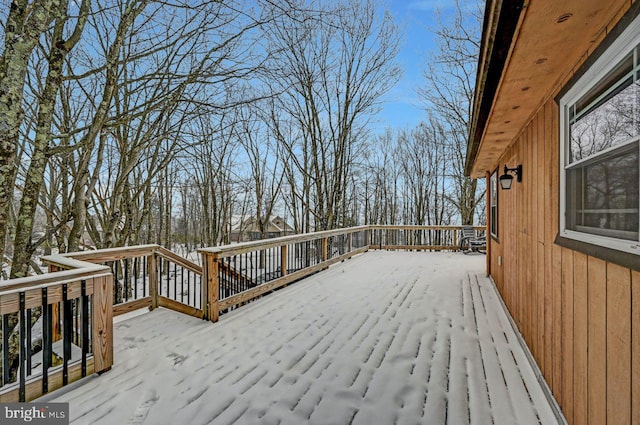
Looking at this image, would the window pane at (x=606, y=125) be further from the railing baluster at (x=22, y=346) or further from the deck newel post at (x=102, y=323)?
the railing baluster at (x=22, y=346)

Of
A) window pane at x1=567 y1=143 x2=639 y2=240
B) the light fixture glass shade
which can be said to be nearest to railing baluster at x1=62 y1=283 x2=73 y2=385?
window pane at x1=567 y1=143 x2=639 y2=240

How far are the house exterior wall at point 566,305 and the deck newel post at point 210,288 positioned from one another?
3.21 metres

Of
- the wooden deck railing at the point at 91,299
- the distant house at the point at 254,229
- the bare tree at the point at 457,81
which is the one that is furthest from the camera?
the distant house at the point at 254,229

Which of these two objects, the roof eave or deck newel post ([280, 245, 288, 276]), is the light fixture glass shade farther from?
deck newel post ([280, 245, 288, 276])

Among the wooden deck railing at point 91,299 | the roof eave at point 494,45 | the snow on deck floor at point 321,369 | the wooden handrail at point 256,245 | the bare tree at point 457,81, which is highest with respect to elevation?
the bare tree at point 457,81

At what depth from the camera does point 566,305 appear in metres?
1.84

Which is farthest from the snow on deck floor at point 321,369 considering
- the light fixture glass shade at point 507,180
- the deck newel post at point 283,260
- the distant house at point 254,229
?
the distant house at point 254,229

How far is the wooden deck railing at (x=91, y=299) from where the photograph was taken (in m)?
2.08

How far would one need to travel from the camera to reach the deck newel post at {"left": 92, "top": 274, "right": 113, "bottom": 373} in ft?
7.90

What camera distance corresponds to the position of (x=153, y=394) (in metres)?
2.14

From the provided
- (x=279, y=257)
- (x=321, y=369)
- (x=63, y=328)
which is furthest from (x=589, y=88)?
(x=279, y=257)

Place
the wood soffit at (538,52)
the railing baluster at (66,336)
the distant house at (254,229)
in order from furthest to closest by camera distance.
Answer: the distant house at (254,229) < the railing baluster at (66,336) < the wood soffit at (538,52)

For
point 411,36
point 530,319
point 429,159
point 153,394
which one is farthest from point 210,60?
point 429,159

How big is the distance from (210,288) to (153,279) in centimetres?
91
